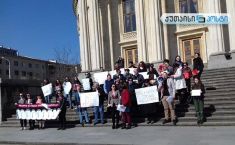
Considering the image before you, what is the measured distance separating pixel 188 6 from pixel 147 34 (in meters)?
3.69

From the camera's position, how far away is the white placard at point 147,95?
54.0ft

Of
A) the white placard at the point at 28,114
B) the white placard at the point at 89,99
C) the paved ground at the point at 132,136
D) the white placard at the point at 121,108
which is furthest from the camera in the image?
the white placard at the point at 28,114

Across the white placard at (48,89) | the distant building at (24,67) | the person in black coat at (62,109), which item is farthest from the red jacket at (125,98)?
the distant building at (24,67)

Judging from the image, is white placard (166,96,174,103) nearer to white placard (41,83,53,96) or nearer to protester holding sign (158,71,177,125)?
protester holding sign (158,71,177,125)

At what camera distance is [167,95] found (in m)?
15.8

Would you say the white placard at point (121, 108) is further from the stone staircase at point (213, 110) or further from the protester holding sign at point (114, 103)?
the stone staircase at point (213, 110)

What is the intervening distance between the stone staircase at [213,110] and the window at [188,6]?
9.34 meters

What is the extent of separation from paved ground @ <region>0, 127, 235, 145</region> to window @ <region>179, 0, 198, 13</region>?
16.1 m

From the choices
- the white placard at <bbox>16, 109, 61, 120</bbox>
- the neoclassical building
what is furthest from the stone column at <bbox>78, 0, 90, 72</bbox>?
the white placard at <bbox>16, 109, 61, 120</bbox>

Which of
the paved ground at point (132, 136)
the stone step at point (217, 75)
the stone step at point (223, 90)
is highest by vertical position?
the stone step at point (217, 75)

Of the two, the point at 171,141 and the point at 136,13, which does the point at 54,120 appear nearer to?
the point at 171,141

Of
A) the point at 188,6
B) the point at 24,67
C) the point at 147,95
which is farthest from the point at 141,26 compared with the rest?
the point at 24,67

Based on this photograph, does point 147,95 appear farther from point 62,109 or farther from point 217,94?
point 62,109

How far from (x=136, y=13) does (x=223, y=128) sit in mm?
17898
